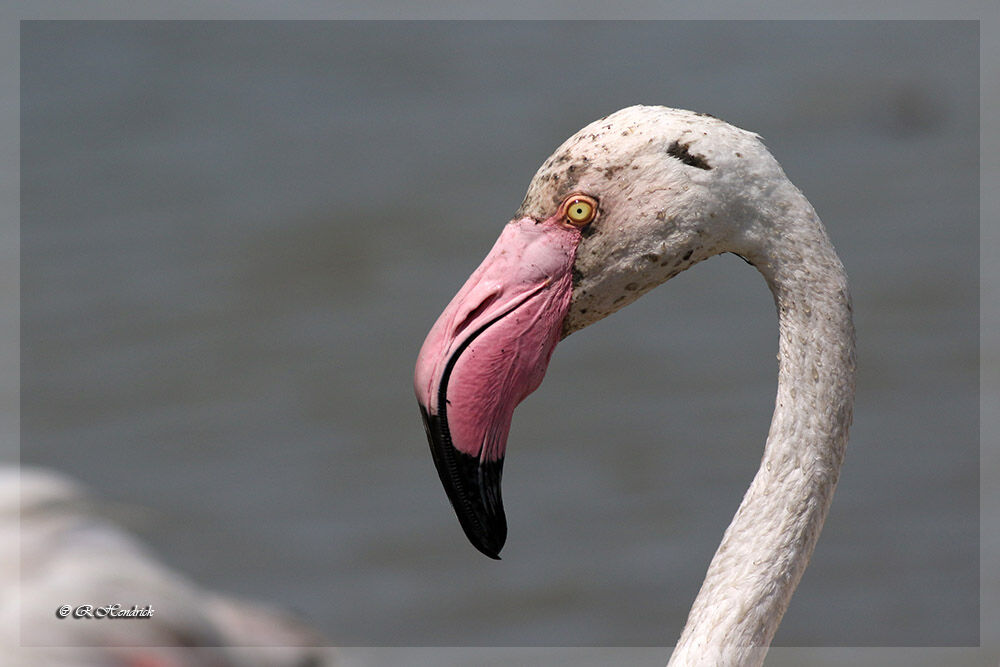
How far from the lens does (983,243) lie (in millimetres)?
7219

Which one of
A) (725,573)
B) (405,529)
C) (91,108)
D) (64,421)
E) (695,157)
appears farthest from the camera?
(91,108)

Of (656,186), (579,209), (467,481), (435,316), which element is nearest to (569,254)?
(579,209)

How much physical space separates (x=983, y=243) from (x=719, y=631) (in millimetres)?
5795

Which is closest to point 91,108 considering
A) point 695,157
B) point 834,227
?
point 834,227

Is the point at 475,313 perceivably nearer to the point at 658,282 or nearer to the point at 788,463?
the point at 658,282

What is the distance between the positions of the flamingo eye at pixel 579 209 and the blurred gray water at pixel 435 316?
3.39m

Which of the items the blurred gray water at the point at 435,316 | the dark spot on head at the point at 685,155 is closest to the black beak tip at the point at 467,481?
the dark spot on head at the point at 685,155

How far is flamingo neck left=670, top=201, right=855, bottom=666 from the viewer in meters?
2.08

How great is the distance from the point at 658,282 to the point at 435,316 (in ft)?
15.7

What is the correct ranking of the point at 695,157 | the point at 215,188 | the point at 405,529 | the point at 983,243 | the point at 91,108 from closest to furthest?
1. the point at 695,157
2. the point at 405,529
3. the point at 983,243
4. the point at 215,188
5. the point at 91,108

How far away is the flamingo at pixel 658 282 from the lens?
2.04m

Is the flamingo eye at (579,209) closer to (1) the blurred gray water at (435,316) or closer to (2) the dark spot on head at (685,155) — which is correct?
(2) the dark spot on head at (685,155)

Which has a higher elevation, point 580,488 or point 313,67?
point 313,67

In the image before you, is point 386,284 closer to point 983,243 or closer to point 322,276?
point 322,276
